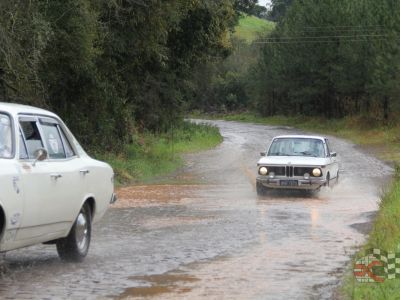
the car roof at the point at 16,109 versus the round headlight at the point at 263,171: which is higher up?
the car roof at the point at 16,109

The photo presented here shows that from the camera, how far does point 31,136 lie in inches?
376

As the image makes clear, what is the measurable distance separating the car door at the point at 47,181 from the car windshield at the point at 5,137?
0.18 m

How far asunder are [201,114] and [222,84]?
194 inches

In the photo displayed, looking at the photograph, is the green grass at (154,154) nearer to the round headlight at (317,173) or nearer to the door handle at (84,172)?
the round headlight at (317,173)

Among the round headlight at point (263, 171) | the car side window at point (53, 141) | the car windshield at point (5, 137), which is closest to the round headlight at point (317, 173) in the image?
the round headlight at point (263, 171)

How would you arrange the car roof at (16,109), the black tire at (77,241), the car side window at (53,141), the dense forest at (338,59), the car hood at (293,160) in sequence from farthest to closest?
the dense forest at (338,59), the car hood at (293,160), the black tire at (77,241), the car side window at (53,141), the car roof at (16,109)

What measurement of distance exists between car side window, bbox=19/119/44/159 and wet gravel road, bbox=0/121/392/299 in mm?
1431

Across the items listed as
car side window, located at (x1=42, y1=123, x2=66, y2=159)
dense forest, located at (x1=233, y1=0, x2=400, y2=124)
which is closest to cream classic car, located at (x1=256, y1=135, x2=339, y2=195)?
car side window, located at (x1=42, y1=123, x2=66, y2=159)

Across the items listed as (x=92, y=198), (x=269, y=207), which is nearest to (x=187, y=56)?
(x=269, y=207)

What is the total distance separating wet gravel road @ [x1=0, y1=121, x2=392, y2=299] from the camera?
8.91m

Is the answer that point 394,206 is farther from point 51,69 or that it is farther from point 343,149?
point 343,149

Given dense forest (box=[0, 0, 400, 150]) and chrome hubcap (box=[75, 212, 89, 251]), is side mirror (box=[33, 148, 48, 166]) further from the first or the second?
dense forest (box=[0, 0, 400, 150])

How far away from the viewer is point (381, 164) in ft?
112

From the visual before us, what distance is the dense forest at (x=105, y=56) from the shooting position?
17.6m
